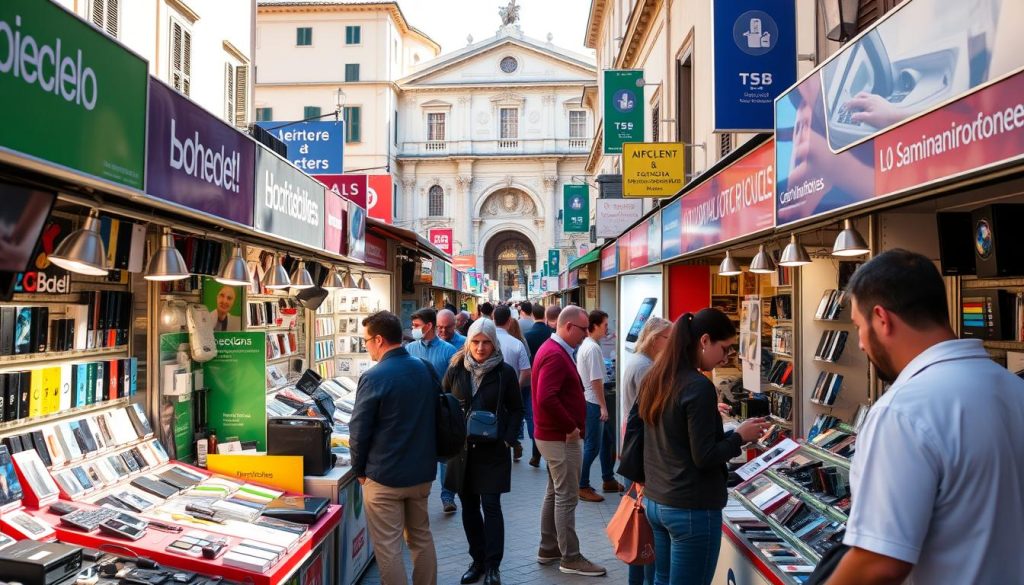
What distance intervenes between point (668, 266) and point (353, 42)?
128 feet

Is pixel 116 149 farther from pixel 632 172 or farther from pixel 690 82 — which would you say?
pixel 690 82

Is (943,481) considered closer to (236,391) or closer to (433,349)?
(236,391)

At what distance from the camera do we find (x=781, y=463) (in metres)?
4.99

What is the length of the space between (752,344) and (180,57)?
8.34m

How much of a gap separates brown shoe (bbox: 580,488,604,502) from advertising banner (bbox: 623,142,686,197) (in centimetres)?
338

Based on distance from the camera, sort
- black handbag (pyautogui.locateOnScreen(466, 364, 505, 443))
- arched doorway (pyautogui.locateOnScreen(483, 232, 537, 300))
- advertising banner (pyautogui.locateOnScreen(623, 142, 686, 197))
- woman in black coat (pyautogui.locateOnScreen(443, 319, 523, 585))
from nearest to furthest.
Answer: black handbag (pyautogui.locateOnScreen(466, 364, 505, 443))
woman in black coat (pyautogui.locateOnScreen(443, 319, 523, 585))
advertising banner (pyautogui.locateOnScreen(623, 142, 686, 197))
arched doorway (pyautogui.locateOnScreen(483, 232, 537, 300))

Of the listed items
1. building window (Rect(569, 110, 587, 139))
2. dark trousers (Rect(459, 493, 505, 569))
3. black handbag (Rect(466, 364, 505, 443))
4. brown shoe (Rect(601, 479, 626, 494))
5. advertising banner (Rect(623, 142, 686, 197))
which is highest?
building window (Rect(569, 110, 587, 139))

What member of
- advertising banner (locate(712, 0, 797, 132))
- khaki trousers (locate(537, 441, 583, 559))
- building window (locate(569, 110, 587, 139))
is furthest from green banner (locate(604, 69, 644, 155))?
building window (locate(569, 110, 587, 139))

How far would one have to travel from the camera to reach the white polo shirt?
1587mm

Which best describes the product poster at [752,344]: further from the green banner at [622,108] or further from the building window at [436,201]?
the building window at [436,201]

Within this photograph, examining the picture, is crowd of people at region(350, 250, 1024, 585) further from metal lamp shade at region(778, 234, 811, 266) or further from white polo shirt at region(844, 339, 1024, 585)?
metal lamp shade at region(778, 234, 811, 266)

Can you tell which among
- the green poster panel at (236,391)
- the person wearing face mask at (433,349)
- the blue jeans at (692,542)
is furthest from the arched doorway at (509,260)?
the blue jeans at (692,542)

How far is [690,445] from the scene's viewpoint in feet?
11.1

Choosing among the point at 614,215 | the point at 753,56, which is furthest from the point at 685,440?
the point at 614,215
